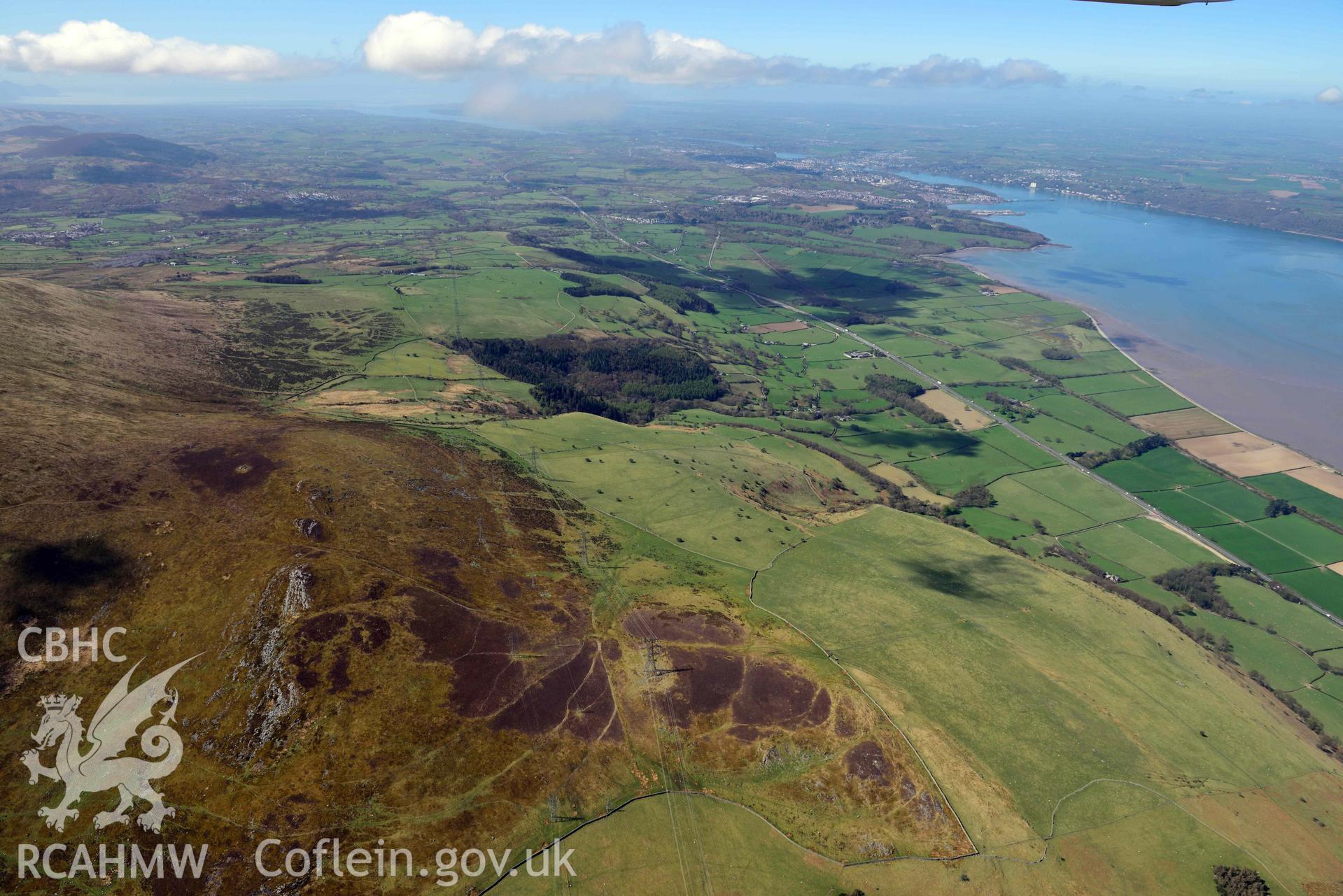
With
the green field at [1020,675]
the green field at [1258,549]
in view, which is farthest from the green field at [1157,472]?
the green field at [1020,675]

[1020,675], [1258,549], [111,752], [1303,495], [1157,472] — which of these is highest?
[111,752]

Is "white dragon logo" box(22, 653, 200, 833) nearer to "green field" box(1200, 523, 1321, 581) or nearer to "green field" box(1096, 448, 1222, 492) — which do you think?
"green field" box(1200, 523, 1321, 581)

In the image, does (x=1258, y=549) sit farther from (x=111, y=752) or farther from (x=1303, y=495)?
(x=111, y=752)

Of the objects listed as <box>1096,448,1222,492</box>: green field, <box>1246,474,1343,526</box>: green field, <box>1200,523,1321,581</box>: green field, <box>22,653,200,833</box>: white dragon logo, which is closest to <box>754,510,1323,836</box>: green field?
<box>1200,523,1321,581</box>: green field

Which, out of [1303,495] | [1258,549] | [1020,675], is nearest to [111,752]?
[1020,675]

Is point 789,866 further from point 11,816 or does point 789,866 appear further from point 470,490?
point 470,490

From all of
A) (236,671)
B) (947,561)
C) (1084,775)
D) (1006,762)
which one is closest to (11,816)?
(236,671)

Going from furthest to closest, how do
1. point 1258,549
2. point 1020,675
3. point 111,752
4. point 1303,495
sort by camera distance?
point 1303,495, point 1258,549, point 1020,675, point 111,752

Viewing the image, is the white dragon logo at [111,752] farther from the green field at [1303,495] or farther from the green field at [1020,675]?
the green field at [1303,495]
